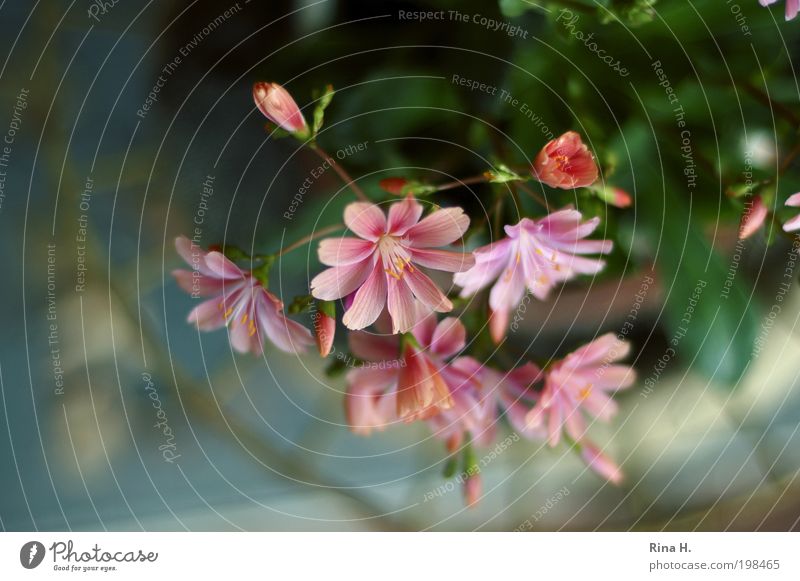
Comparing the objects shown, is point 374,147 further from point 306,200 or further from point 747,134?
point 747,134

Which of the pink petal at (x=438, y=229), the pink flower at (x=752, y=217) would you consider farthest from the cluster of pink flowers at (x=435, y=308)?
the pink flower at (x=752, y=217)

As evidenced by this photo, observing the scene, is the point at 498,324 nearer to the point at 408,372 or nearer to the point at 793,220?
the point at 408,372

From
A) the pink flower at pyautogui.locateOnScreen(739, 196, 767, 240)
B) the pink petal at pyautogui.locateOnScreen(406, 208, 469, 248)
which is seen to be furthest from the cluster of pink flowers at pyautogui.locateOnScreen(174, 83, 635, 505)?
the pink flower at pyautogui.locateOnScreen(739, 196, 767, 240)

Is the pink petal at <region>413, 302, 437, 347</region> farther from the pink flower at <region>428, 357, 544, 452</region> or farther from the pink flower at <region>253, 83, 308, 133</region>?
the pink flower at <region>253, 83, 308, 133</region>

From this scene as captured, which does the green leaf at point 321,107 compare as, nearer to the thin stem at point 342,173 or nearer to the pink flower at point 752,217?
the thin stem at point 342,173
